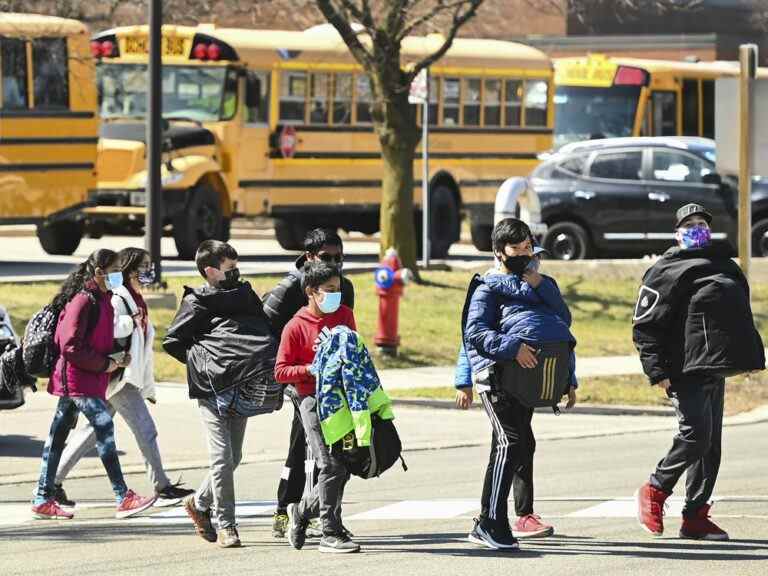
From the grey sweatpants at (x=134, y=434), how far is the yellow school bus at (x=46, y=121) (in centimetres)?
1390

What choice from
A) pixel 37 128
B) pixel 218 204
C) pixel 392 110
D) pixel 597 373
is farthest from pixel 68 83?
pixel 597 373

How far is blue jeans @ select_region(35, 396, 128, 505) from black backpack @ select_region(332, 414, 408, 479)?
2088 millimetres

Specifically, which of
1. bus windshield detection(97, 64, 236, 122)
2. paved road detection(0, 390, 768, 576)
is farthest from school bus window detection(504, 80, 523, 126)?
paved road detection(0, 390, 768, 576)

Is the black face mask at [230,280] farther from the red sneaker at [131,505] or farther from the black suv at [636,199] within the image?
the black suv at [636,199]

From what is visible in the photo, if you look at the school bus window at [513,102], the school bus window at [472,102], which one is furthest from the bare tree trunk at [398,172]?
the school bus window at [513,102]

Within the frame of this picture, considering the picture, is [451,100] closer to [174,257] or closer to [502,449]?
[174,257]

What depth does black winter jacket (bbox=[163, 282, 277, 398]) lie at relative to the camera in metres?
9.38

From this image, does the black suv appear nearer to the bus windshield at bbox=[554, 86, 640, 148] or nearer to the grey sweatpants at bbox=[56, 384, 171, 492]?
the bus windshield at bbox=[554, 86, 640, 148]

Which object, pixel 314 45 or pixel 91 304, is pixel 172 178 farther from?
pixel 91 304

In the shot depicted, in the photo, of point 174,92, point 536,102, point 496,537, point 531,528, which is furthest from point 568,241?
point 496,537

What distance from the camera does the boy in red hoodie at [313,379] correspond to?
29.9 ft

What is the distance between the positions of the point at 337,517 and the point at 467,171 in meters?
21.0

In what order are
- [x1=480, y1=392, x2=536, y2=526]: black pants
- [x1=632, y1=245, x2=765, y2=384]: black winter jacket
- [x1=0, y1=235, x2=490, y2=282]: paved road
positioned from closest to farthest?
1. [x1=480, y1=392, x2=536, y2=526]: black pants
2. [x1=632, y1=245, x2=765, y2=384]: black winter jacket
3. [x1=0, y1=235, x2=490, y2=282]: paved road

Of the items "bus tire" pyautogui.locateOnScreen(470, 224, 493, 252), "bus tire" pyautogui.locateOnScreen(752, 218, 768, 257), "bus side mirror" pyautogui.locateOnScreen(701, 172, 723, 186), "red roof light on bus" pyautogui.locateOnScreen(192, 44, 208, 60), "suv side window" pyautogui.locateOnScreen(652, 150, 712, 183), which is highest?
"red roof light on bus" pyautogui.locateOnScreen(192, 44, 208, 60)
